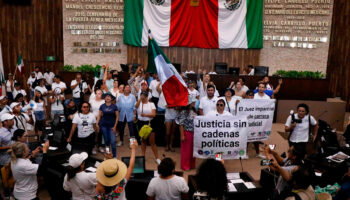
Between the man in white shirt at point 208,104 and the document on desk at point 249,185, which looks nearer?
the document on desk at point 249,185

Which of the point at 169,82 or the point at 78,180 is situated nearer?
the point at 78,180

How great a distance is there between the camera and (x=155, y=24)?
1402cm

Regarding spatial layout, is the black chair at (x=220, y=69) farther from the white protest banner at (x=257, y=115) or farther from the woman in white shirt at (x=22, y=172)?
the woman in white shirt at (x=22, y=172)

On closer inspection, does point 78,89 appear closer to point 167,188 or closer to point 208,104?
point 208,104

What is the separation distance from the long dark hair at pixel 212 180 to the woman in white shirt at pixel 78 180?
1.46 metres

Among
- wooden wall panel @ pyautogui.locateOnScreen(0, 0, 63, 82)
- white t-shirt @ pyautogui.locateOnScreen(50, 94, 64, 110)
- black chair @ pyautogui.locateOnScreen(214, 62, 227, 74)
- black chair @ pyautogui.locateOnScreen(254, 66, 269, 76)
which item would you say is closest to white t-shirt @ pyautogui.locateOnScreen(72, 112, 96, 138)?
white t-shirt @ pyautogui.locateOnScreen(50, 94, 64, 110)

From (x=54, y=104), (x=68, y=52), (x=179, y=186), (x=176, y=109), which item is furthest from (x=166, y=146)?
(x=68, y=52)

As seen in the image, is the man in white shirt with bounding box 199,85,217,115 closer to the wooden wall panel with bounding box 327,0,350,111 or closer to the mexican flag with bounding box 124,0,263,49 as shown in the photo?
the mexican flag with bounding box 124,0,263,49

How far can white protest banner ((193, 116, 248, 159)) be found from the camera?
19.4 feet

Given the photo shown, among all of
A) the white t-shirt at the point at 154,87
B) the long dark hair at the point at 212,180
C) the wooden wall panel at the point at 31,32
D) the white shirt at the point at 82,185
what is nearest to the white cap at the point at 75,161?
the white shirt at the point at 82,185

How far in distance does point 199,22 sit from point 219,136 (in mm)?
9038

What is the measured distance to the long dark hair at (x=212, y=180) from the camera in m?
2.88

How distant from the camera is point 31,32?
14.8m

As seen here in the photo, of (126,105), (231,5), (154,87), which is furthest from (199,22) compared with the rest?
(126,105)
